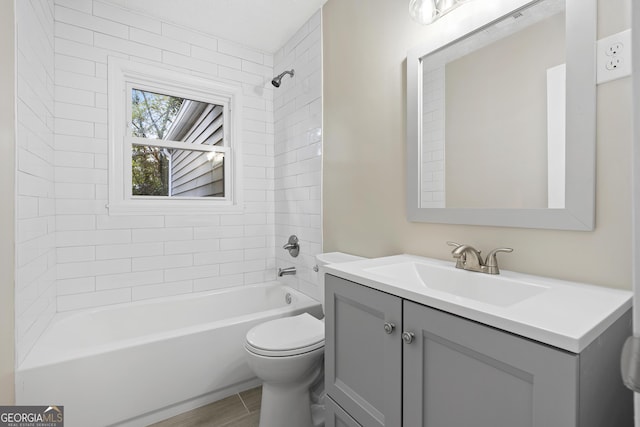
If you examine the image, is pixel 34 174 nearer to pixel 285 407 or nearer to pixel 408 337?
pixel 285 407

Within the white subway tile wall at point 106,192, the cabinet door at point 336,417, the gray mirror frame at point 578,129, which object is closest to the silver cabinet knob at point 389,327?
the cabinet door at point 336,417

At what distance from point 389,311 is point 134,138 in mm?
2360

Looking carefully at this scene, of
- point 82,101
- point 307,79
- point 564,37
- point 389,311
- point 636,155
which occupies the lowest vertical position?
point 389,311

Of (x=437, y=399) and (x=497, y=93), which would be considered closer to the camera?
(x=437, y=399)

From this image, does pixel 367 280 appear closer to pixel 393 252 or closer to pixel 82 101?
pixel 393 252

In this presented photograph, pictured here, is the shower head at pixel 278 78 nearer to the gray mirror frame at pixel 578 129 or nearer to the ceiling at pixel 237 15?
the ceiling at pixel 237 15

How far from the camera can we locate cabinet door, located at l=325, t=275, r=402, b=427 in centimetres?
90

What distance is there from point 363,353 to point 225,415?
4.07 ft

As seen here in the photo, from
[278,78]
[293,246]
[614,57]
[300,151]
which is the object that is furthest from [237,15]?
[614,57]

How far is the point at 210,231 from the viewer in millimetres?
2572

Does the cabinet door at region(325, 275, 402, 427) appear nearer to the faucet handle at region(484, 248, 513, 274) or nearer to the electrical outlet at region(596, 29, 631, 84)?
the faucet handle at region(484, 248, 513, 274)

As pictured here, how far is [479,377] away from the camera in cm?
69

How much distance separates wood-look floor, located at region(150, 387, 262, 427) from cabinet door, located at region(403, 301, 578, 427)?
4.09 feet

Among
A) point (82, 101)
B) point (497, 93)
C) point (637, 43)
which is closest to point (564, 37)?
point (497, 93)
